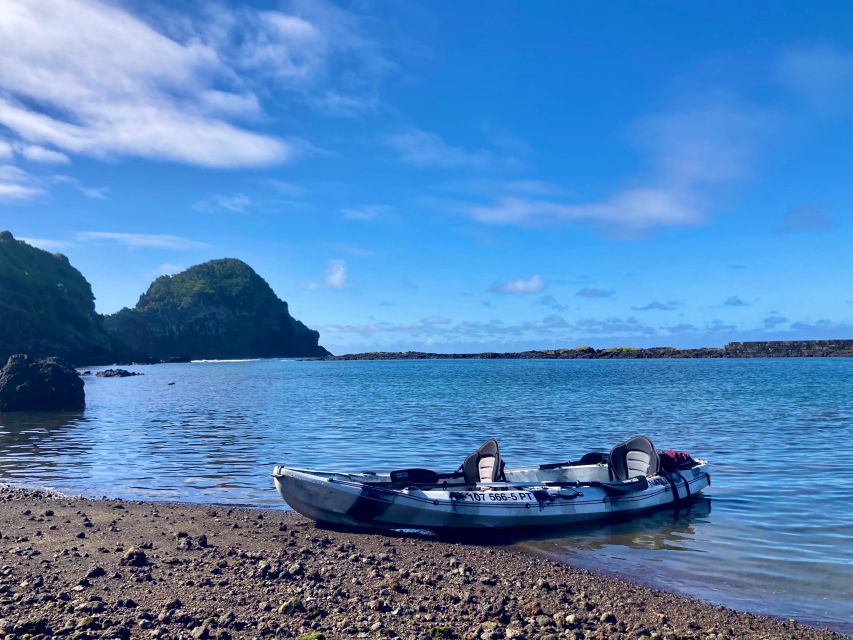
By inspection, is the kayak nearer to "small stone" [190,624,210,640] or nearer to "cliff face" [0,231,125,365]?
"small stone" [190,624,210,640]

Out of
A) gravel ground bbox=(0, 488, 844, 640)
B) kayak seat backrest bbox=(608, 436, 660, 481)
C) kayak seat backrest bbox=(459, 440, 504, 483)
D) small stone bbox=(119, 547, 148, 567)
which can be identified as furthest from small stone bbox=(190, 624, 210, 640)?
kayak seat backrest bbox=(608, 436, 660, 481)

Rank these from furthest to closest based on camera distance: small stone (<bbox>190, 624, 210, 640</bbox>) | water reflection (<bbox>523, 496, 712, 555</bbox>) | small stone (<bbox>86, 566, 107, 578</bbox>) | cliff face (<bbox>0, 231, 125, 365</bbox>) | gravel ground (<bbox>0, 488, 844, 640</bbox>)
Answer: cliff face (<bbox>0, 231, 125, 365</bbox>)
water reflection (<bbox>523, 496, 712, 555</bbox>)
small stone (<bbox>86, 566, 107, 578</bbox>)
gravel ground (<bbox>0, 488, 844, 640</bbox>)
small stone (<bbox>190, 624, 210, 640</bbox>)

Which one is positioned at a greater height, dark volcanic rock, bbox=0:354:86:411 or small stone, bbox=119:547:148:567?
dark volcanic rock, bbox=0:354:86:411

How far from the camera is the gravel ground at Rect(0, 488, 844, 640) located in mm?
7543

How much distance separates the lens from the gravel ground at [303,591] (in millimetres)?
7543

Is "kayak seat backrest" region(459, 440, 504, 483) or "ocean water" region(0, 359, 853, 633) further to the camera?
"kayak seat backrest" region(459, 440, 504, 483)

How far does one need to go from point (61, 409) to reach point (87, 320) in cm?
9879

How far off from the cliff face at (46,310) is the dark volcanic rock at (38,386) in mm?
59198

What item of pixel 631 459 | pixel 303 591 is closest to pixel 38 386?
pixel 631 459

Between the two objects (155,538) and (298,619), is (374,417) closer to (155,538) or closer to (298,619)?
(155,538)

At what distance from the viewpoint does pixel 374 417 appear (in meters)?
35.7

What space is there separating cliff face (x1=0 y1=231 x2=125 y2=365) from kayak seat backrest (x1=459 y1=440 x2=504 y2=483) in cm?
9438

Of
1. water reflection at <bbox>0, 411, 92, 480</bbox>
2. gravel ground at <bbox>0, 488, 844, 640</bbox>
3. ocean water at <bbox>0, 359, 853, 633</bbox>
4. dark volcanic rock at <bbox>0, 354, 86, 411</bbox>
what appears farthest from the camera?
dark volcanic rock at <bbox>0, 354, 86, 411</bbox>

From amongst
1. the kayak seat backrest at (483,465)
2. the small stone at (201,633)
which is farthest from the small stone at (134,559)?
the kayak seat backrest at (483,465)
